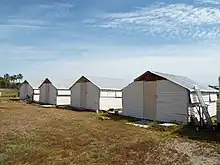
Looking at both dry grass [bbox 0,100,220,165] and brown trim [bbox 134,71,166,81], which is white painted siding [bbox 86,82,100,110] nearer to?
brown trim [bbox 134,71,166,81]

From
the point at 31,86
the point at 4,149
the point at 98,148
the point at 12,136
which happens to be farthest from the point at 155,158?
the point at 31,86

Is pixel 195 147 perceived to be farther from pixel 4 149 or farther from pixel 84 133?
pixel 4 149

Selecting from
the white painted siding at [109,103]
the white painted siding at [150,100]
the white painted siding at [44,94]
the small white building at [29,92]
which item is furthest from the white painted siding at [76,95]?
the small white building at [29,92]

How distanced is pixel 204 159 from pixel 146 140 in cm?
389

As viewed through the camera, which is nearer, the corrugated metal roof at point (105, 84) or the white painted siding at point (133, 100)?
the white painted siding at point (133, 100)

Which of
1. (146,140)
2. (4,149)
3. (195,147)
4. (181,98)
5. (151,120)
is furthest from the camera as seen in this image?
(151,120)

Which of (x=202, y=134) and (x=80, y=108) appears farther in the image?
(x=80, y=108)

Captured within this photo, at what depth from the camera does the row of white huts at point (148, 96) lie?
20500 mm

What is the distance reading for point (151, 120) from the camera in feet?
72.7

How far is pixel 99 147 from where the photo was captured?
40.8 feet

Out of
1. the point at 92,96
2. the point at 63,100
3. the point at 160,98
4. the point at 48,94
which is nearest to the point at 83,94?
the point at 92,96

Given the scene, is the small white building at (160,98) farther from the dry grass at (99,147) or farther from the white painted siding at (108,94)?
the white painted siding at (108,94)

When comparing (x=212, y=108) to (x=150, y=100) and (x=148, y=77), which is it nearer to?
(x=150, y=100)

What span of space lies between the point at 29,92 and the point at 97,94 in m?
21.8
